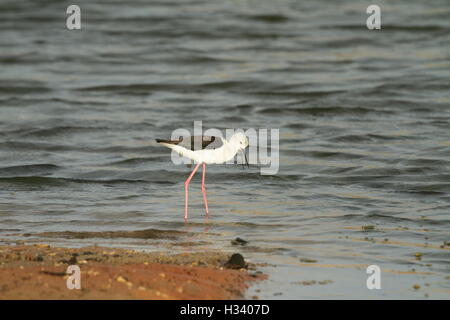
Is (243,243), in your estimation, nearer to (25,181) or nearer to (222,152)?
(222,152)

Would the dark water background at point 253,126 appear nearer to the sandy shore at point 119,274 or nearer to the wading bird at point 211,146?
the sandy shore at point 119,274

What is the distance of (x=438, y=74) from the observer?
19.7 meters

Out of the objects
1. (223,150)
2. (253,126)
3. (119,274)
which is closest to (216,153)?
(223,150)

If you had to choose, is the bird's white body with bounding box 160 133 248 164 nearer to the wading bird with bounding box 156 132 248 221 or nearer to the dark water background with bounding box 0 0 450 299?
the wading bird with bounding box 156 132 248 221

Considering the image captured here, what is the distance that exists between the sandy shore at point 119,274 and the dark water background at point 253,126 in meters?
0.40

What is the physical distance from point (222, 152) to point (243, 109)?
25.7 ft

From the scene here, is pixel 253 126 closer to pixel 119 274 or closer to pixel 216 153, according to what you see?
pixel 216 153

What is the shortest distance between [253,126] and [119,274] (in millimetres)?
9280

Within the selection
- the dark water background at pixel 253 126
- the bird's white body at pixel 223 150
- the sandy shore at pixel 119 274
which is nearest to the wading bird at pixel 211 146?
the bird's white body at pixel 223 150

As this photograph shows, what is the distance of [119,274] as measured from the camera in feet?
22.9

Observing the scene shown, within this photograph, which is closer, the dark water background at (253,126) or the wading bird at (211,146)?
the dark water background at (253,126)

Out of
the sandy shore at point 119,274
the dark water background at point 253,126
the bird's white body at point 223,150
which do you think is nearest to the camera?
the sandy shore at point 119,274

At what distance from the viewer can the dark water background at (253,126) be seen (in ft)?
29.8

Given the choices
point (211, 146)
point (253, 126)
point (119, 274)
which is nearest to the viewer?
point (119, 274)
